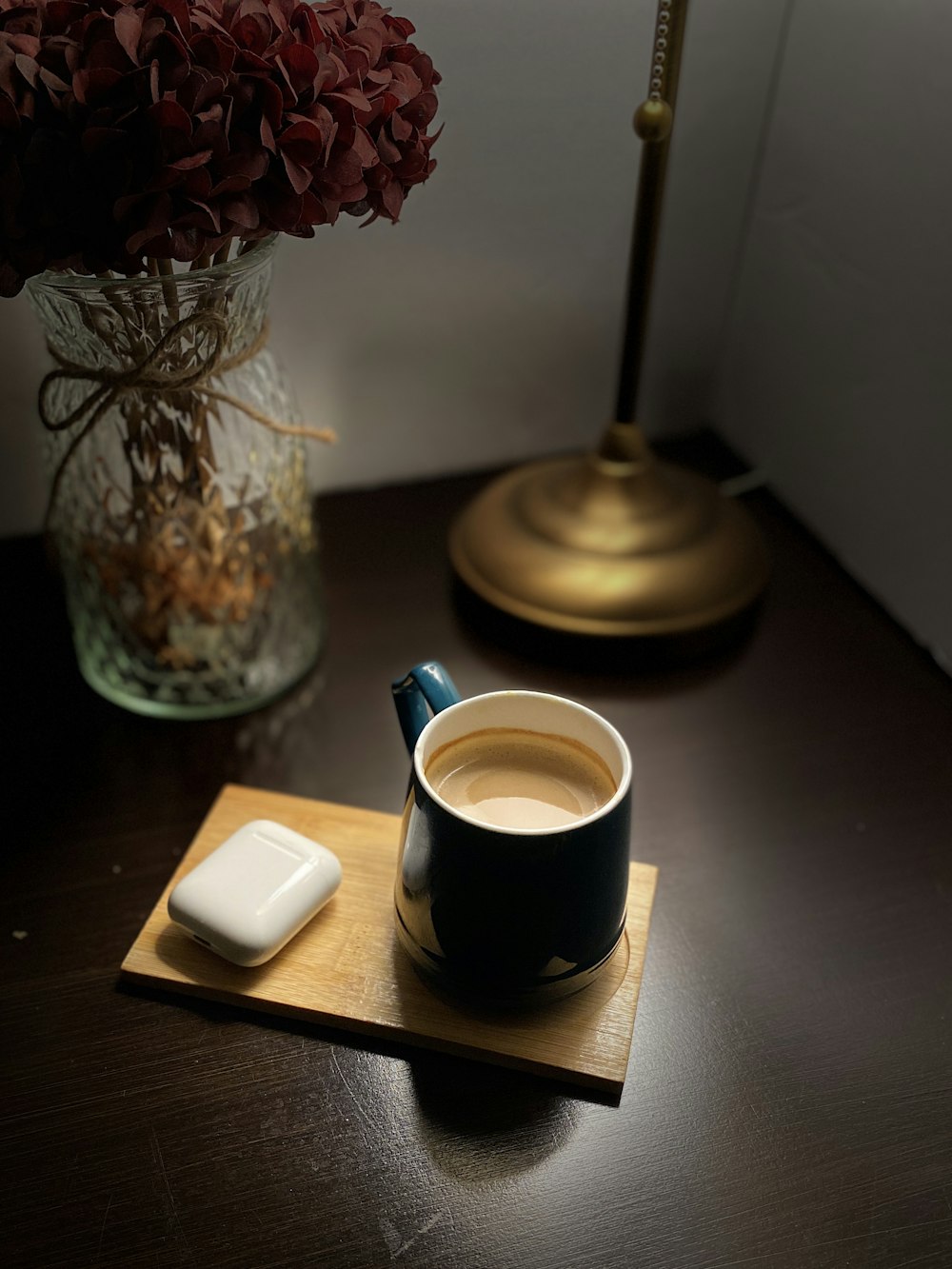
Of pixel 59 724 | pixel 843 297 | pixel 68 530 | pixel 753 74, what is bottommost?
pixel 59 724

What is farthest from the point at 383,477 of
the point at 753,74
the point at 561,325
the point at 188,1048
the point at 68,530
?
the point at 188,1048

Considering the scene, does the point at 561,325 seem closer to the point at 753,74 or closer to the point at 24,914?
the point at 753,74

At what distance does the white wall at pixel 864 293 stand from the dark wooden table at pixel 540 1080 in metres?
0.10

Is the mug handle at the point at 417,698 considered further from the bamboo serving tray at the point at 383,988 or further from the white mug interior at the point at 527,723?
the bamboo serving tray at the point at 383,988

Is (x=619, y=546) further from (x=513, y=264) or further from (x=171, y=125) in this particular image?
(x=171, y=125)

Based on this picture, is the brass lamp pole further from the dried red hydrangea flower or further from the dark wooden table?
the dried red hydrangea flower

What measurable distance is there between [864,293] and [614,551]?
0.24 meters

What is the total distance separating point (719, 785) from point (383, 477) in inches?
15.7

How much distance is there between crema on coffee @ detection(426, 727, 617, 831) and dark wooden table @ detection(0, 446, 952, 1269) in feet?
0.38

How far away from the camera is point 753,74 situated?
0.81 metres

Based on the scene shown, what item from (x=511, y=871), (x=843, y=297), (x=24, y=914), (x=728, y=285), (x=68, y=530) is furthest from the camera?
(x=728, y=285)

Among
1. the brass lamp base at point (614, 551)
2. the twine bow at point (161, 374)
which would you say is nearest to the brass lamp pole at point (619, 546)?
the brass lamp base at point (614, 551)

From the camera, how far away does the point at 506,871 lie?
0.45 m

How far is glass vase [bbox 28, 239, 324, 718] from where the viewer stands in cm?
57
